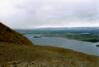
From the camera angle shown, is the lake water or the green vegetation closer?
the green vegetation

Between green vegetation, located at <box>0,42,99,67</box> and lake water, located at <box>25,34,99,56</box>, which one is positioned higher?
green vegetation, located at <box>0,42,99,67</box>

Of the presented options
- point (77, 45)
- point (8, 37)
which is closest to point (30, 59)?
point (8, 37)

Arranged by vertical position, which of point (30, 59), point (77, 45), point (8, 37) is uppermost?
point (8, 37)

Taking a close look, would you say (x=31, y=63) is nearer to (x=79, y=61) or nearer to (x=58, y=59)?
(x=58, y=59)

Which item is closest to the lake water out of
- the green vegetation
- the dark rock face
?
the dark rock face

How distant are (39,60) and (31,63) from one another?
453 mm

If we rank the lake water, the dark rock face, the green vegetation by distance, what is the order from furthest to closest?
the lake water
the dark rock face
the green vegetation

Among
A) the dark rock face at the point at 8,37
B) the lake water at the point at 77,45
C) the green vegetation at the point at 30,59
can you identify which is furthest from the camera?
the lake water at the point at 77,45

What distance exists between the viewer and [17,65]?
27.2 ft

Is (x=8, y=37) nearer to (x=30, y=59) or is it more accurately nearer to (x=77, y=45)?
(x=30, y=59)

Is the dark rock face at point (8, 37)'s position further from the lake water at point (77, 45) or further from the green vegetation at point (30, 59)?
the lake water at point (77, 45)

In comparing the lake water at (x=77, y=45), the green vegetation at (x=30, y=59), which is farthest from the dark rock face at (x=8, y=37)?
the lake water at (x=77, y=45)

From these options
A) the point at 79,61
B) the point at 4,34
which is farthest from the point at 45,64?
the point at 4,34

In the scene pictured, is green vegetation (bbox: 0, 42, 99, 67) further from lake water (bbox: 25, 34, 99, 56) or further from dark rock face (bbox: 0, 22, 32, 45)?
lake water (bbox: 25, 34, 99, 56)
